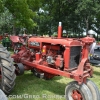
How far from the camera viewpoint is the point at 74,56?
14.6 ft

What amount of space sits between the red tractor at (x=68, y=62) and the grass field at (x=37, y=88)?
480 millimetres

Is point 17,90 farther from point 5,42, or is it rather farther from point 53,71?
point 5,42

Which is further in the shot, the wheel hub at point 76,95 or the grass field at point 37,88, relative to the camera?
the grass field at point 37,88

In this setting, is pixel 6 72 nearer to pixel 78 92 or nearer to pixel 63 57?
pixel 63 57

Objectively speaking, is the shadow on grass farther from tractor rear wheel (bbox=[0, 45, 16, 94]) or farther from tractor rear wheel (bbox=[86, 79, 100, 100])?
tractor rear wheel (bbox=[86, 79, 100, 100])

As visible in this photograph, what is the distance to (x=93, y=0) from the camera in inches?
930

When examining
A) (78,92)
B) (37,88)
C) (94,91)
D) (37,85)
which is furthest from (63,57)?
(37,85)

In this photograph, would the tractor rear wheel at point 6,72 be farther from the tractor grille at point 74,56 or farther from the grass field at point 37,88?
the tractor grille at point 74,56

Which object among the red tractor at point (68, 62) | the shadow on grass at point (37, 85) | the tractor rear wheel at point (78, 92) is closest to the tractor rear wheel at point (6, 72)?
the shadow on grass at point (37, 85)

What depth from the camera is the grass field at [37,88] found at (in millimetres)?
4630

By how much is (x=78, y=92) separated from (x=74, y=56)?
83 centimetres

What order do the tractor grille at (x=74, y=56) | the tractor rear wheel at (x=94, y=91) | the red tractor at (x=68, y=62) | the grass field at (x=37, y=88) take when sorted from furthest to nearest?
the grass field at (x=37, y=88) < the tractor grille at (x=74, y=56) < the red tractor at (x=68, y=62) < the tractor rear wheel at (x=94, y=91)

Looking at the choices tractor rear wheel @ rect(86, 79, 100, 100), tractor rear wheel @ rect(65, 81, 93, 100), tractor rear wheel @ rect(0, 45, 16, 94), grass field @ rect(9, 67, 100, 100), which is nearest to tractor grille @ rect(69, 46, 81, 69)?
tractor rear wheel @ rect(65, 81, 93, 100)

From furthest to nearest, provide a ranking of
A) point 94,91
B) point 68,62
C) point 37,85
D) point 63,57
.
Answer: point 37,85 < point 63,57 < point 68,62 < point 94,91
